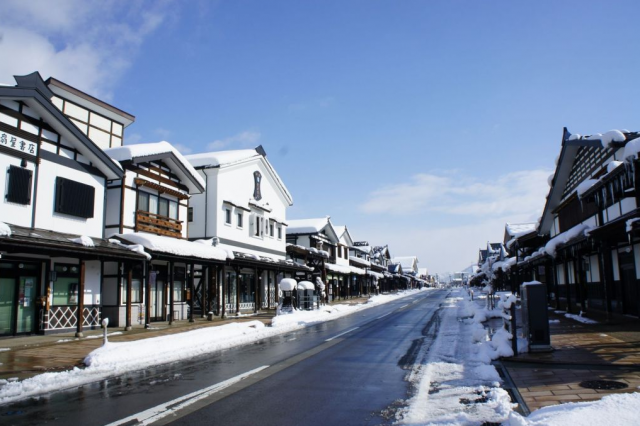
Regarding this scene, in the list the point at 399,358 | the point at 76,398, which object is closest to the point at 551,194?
the point at 399,358

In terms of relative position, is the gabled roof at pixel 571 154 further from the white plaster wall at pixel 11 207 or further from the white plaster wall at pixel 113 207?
the white plaster wall at pixel 11 207

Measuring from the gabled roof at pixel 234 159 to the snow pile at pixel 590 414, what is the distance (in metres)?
26.3

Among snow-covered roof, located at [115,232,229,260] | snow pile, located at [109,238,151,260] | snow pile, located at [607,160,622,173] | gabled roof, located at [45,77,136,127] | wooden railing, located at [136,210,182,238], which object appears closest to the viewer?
snow pile, located at [607,160,622,173]

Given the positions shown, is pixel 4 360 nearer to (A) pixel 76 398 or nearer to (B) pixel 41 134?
(A) pixel 76 398

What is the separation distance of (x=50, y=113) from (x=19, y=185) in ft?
9.82

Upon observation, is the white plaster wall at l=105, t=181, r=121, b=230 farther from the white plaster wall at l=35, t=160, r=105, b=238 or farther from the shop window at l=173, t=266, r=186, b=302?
the shop window at l=173, t=266, r=186, b=302

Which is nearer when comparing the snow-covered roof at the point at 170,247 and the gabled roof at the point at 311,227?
the snow-covered roof at the point at 170,247

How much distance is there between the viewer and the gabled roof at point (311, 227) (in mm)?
49062

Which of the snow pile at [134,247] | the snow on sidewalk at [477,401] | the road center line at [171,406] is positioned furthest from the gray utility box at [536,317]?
the snow pile at [134,247]

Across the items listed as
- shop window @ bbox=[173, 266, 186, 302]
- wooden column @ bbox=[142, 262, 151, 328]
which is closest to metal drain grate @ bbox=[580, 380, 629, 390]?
wooden column @ bbox=[142, 262, 151, 328]

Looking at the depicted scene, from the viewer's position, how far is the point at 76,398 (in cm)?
823

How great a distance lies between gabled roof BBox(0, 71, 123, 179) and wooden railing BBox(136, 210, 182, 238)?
2537 millimetres

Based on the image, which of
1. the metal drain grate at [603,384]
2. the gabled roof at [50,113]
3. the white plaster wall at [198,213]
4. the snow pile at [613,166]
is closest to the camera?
the metal drain grate at [603,384]

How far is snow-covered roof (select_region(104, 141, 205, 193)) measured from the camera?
72.6ft
